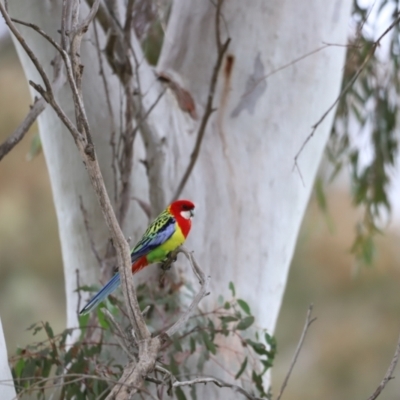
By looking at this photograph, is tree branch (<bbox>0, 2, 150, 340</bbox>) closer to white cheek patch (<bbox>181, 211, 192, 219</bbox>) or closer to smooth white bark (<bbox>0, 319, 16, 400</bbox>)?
smooth white bark (<bbox>0, 319, 16, 400</bbox>)

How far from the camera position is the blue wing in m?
1.67

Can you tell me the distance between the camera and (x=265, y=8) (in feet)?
7.59

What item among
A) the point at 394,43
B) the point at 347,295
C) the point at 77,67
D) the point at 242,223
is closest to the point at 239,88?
the point at 242,223

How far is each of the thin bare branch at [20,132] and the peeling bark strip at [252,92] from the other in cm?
85

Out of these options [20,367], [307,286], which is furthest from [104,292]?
[307,286]

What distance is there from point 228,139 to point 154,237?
0.67m

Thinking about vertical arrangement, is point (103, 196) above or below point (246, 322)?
below

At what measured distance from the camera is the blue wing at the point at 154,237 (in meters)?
1.67

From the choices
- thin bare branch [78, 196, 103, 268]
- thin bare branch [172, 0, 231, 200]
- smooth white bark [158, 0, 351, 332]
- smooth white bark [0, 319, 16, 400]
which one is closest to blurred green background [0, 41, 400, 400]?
smooth white bark [158, 0, 351, 332]

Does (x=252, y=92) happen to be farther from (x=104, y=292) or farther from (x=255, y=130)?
(x=104, y=292)

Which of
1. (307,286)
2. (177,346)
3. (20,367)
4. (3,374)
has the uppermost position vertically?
(307,286)

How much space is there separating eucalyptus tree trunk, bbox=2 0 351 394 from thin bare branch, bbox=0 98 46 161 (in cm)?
55

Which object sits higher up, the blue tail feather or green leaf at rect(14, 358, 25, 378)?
the blue tail feather

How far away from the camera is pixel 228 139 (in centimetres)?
225
